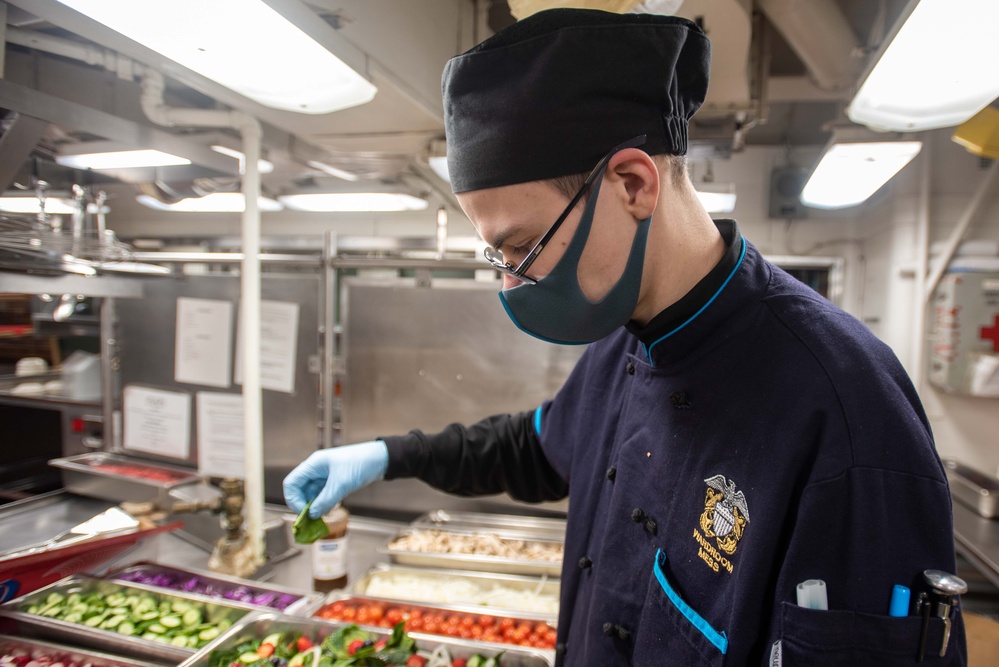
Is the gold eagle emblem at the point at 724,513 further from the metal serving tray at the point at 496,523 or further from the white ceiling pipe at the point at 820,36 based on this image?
the white ceiling pipe at the point at 820,36

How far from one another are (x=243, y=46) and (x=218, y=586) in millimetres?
2012

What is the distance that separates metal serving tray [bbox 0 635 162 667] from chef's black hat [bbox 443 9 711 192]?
76.9 inches

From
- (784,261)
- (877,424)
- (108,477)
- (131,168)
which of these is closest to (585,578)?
(877,424)

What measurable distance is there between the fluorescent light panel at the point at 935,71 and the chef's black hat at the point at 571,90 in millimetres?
866

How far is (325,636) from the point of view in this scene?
1.83 m

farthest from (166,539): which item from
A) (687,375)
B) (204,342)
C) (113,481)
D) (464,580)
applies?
(687,375)

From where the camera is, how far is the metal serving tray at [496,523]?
9.09ft

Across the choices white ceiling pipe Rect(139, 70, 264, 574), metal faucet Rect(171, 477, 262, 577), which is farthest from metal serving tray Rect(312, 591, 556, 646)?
white ceiling pipe Rect(139, 70, 264, 574)

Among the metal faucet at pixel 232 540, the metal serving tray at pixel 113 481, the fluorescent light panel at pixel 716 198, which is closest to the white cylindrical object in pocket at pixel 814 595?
→ the metal faucet at pixel 232 540

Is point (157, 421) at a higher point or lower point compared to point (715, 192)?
lower

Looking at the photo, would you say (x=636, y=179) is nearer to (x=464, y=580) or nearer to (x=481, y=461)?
(x=481, y=461)

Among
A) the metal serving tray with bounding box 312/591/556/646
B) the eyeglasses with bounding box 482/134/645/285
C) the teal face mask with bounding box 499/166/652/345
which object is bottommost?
the metal serving tray with bounding box 312/591/556/646

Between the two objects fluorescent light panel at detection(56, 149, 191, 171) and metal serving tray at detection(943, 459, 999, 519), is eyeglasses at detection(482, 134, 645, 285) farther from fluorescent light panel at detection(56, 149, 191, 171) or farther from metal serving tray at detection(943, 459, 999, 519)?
metal serving tray at detection(943, 459, 999, 519)

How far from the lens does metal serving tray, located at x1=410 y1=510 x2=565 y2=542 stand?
2771 millimetres
